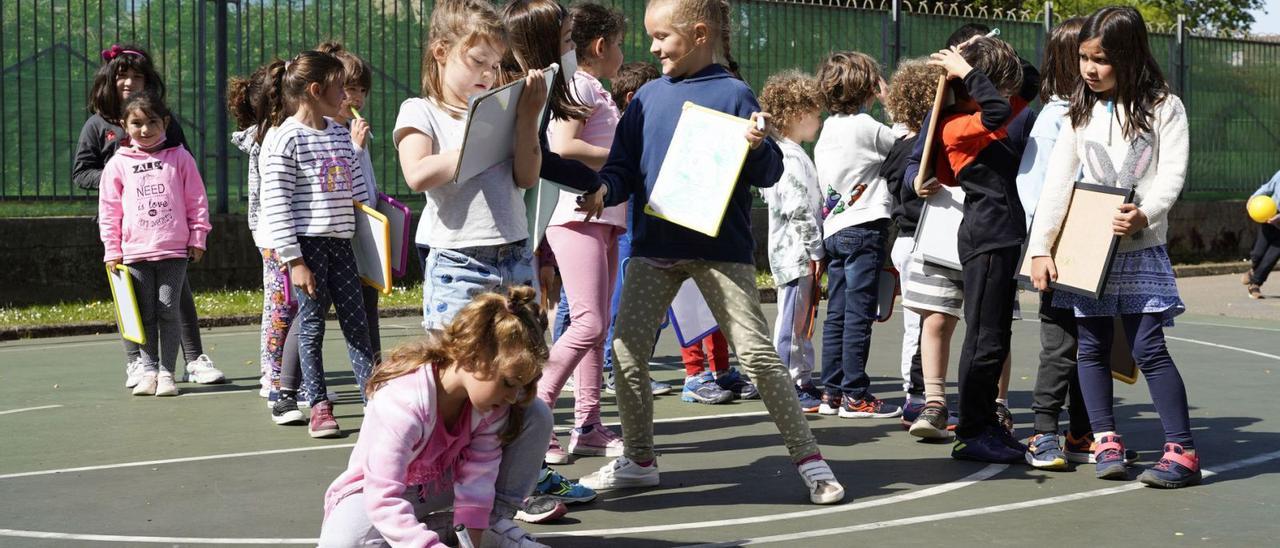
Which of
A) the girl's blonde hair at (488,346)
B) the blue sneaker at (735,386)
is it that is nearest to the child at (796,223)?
the blue sneaker at (735,386)

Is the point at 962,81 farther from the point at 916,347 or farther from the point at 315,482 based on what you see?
the point at 315,482

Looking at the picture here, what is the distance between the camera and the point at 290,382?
7.39m

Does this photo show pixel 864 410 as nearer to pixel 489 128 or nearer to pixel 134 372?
pixel 489 128

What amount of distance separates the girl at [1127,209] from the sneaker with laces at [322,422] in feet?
10.6

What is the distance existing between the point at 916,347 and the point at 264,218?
3.24 metres

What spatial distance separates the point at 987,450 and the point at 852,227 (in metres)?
1.64

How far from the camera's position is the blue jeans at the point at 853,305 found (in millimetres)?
7398

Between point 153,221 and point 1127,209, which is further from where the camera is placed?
point 153,221

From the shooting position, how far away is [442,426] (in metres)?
4.27

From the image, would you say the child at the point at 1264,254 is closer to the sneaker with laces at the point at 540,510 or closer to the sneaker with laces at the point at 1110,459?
the sneaker with laces at the point at 1110,459

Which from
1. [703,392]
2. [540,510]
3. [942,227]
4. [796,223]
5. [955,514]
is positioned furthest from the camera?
[703,392]

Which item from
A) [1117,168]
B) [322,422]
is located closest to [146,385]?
[322,422]

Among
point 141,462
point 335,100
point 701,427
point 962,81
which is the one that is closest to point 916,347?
point 701,427

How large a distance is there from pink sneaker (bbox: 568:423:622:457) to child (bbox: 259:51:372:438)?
1.20m
